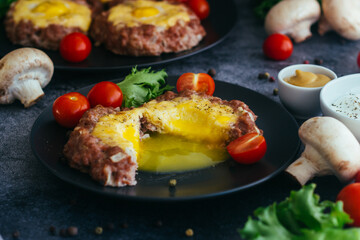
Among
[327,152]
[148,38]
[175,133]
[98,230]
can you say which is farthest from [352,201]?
[148,38]

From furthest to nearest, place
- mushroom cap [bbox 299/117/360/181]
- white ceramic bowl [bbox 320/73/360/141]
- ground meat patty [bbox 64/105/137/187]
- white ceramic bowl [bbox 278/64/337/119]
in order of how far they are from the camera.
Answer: white ceramic bowl [bbox 278/64/337/119], white ceramic bowl [bbox 320/73/360/141], mushroom cap [bbox 299/117/360/181], ground meat patty [bbox 64/105/137/187]

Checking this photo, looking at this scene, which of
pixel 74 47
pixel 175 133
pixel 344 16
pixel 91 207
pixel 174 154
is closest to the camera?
pixel 91 207

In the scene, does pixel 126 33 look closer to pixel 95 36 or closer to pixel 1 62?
pixel 95 36

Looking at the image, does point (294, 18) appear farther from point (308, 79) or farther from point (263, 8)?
point (308, 79)

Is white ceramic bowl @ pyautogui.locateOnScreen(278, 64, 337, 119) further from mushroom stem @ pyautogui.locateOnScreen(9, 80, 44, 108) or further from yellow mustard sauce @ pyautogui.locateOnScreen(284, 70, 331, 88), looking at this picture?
mushroom stem @ pyautogui.locateOnScreen(9, 80, 44, 108)

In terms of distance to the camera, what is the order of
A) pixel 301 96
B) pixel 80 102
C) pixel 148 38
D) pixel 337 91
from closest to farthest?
pixel 80 102 < pixel 337 91 < pixel 301 96 < pixel 148 38

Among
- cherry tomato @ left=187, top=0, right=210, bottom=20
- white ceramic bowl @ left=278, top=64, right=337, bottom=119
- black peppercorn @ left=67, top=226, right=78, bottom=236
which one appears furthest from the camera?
cherry tomato @ left=187, top=0, right=210, bottom=20

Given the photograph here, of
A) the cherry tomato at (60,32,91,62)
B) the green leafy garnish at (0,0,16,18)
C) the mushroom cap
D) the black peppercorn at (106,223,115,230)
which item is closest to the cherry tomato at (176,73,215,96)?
the mushroom cap
